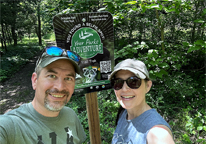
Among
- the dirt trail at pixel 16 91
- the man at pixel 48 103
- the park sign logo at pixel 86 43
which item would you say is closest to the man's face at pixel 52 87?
the man at pixel 48 103

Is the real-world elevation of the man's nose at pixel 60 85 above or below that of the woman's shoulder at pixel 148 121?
above

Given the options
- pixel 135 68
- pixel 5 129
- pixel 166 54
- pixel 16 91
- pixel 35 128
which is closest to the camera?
pixel 5 129

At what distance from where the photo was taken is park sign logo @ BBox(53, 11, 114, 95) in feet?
6.20

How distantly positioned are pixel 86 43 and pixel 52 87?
2.86 feet

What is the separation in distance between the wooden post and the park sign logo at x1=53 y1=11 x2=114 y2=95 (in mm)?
132

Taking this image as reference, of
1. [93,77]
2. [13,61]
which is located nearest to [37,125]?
[93,77]

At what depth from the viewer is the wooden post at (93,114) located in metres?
2.15

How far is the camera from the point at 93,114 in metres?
2.18

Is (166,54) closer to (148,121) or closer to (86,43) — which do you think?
(86,43)

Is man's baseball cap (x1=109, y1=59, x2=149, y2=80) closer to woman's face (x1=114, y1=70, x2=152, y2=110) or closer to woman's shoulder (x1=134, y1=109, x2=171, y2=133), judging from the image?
woman's face (x1=114, y1=70, x2=152, y2=110)

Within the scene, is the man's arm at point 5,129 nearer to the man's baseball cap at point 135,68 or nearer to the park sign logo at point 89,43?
the park sign logo at point 89,43

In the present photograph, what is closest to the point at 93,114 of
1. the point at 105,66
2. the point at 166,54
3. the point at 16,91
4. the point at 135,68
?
the point at 105,66

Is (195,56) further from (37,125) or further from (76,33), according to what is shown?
(37,125)

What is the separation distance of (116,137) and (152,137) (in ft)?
1.70
